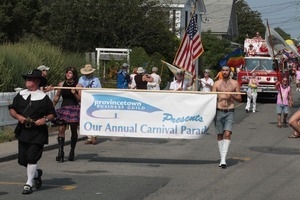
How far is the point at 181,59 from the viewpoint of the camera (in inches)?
661

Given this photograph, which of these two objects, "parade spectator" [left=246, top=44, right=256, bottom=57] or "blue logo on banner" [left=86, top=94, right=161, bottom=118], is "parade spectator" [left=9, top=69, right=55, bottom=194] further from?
"parade spectator" [left=246, top=44, right=256, bottom=57]

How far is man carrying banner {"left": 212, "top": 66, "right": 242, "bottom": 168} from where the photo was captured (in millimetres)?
12320

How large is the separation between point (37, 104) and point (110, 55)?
19632 millimetres

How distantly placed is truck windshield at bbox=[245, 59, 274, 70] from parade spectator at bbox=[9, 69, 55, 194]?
24500 mm

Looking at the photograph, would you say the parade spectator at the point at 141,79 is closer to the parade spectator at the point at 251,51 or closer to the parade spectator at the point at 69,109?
the parade spectator at the point at 69,109

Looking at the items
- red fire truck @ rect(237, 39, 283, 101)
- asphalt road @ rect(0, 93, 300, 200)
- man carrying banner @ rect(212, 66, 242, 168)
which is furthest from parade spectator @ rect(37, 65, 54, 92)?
red fire truck @ rect(237, 39, 283, 101)

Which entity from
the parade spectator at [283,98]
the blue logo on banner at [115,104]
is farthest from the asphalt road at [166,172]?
the parade spectator at [283,98]

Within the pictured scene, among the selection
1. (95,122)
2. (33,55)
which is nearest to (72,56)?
(33,55)

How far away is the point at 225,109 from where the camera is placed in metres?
12.4

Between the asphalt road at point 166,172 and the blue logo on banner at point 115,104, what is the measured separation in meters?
1.08

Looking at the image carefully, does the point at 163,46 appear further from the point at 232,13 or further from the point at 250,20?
the point at 250,20

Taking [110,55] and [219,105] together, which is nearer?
[219,105]

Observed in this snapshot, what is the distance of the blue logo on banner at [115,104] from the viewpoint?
1243 cm

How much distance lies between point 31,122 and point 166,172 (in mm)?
3225
